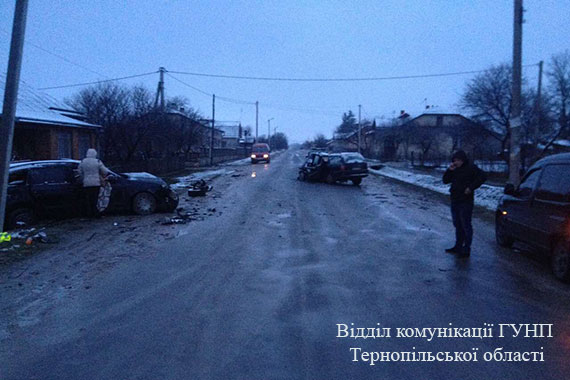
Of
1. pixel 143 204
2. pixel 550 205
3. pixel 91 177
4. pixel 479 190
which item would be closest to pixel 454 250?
pixel 550 205

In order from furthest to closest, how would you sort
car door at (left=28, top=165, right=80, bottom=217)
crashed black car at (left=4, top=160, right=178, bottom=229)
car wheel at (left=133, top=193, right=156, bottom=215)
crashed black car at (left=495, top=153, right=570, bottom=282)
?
car wheel at (left=133, top=193, right=156, bottom=215) → car door at (left=28, top=165, right=80, bottom=217) → crashed black car at (left=4, top=160, right=178, bottom=229) → crashed black car at (left=495, top=153, right=570, bottom=282)

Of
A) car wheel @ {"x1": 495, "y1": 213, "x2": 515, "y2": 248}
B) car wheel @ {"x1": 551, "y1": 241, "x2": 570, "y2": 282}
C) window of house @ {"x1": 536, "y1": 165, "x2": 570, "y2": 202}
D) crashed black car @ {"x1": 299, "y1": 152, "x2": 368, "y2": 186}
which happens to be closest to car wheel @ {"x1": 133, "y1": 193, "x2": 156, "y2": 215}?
car wheel @ {"x1": 495, "y1": 213, "x2": 515, "y2": 248}

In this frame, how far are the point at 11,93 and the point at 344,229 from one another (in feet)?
24.9

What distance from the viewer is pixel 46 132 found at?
23.7 m

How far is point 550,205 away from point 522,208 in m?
1.07

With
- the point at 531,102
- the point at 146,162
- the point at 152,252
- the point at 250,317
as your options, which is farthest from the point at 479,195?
the point at 146,162

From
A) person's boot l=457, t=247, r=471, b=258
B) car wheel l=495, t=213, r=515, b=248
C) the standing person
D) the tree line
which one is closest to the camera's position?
person's boot l=457, t=247, r=471, b=258

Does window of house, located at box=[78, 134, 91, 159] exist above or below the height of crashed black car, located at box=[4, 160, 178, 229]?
above

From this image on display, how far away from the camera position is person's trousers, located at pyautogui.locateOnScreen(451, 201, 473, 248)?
27.0 ft

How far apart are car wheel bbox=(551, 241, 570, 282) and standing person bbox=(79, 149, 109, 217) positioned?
398 inches

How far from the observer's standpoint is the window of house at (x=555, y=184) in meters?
6.85

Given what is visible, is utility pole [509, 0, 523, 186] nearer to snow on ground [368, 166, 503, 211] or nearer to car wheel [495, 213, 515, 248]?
snow on ground [368, 166, 503, 211]

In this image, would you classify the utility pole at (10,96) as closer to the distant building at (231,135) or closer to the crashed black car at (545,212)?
the crashed black car at (545,212)

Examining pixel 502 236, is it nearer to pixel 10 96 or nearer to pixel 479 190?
pixel 10 96
